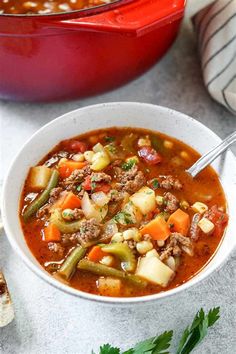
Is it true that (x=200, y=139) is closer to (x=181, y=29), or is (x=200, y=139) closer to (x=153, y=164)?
(x=153, y=164)

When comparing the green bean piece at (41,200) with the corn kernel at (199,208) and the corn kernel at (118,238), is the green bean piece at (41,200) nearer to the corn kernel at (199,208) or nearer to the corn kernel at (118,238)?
the corn kernel at (118,238)

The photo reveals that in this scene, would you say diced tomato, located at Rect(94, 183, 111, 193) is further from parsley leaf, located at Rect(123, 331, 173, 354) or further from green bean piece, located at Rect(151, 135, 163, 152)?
parsley leaf, located at Rect(123, 331, 173, 354)

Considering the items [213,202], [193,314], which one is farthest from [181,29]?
[193,314]

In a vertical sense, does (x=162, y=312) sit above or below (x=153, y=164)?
below

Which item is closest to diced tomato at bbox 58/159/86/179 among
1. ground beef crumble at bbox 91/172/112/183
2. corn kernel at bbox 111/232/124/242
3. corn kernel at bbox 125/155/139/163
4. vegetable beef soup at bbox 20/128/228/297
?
vegetable beef soup at bbox 20/128/228/297

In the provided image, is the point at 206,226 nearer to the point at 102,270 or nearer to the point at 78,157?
the point at 102,270

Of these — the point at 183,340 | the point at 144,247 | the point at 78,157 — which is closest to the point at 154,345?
the point at 183,340
